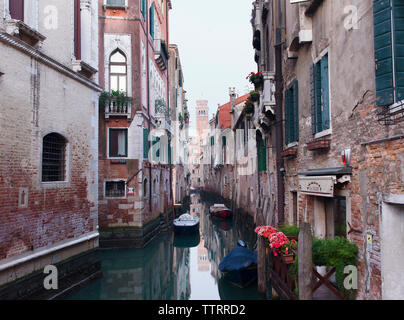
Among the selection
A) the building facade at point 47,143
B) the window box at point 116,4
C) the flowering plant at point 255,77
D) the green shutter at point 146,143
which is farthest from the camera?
the green shutter at point 146,143

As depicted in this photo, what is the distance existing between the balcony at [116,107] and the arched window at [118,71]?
26.8 inches

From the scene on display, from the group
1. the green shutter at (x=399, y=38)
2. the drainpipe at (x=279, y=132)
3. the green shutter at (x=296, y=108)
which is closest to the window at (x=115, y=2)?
the drainpipe at (x=279, y=132)

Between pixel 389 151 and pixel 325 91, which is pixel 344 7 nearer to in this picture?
pixel 325 91

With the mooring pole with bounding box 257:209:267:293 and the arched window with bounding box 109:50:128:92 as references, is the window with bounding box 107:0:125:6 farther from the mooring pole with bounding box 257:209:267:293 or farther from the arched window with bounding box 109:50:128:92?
the mooring pole with bounding box 257:209:267:293

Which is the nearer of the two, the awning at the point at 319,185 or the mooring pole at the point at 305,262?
the mooring pole at the point at 305,262

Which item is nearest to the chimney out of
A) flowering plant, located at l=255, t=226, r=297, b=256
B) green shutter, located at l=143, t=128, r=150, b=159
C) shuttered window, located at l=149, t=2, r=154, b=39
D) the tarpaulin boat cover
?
shuttered window, located at l=149, t=2, r=154, b=39

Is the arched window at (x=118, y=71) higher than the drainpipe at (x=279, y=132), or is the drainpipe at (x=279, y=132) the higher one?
the arched window at (x=118, y=71)

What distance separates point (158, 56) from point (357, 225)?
48.6 feet

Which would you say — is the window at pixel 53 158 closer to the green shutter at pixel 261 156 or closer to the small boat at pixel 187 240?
the green shutter at pixel 261 156

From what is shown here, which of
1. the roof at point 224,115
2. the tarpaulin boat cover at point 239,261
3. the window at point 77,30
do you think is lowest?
the tarpaulin boat cover at point 239,261

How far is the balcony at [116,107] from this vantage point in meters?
12.9

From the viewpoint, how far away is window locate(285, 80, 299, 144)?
7717 millimetres

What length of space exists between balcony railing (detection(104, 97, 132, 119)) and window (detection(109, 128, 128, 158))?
0.61m

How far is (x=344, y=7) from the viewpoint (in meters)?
5.04
